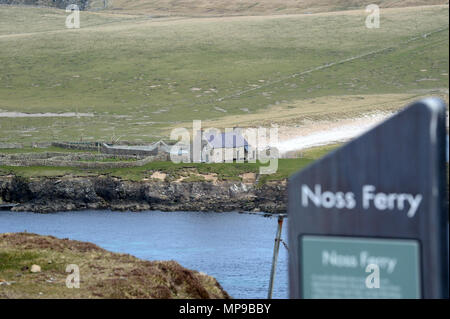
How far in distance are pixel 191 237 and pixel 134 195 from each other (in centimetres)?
2453

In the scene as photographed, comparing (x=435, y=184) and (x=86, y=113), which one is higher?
(x=435, y=184)

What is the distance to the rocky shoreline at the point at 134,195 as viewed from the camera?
93188 millimetres

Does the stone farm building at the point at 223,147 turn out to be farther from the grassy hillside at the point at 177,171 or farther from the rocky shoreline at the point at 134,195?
the rocky shoreline at the point at 134,195

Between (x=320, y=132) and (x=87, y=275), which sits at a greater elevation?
(x=87, y=275)

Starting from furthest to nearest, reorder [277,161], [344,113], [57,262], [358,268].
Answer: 1. [344,113]
2. [277,161]
3. [57,262]
4. [358,268]

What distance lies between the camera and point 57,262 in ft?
92.3

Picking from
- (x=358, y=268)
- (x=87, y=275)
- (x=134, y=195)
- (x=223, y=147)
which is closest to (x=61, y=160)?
(x=134, y=195)

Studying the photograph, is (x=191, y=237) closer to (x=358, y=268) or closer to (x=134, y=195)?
(x=134, y=195)

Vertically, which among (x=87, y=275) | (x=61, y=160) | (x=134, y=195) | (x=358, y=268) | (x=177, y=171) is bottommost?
(x=134, y=195)

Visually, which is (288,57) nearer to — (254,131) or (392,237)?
(254,131)

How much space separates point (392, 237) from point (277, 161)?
9738 cm

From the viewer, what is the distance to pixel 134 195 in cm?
9669

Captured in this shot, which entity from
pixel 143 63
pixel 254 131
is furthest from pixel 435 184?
pixel 143 63
